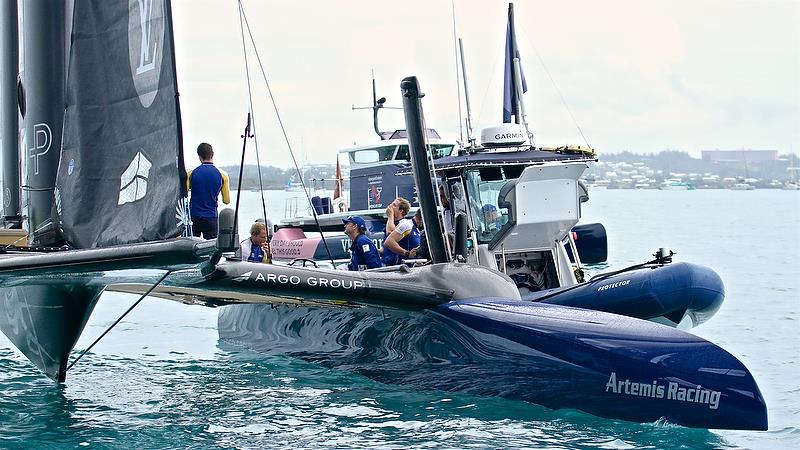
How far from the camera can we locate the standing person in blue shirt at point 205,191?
8.87 m

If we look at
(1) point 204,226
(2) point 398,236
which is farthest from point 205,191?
(2) point 398,236

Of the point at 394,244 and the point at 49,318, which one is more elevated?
the point at 394,244

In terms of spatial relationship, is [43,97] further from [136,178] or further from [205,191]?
[136,178]

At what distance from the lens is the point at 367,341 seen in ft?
28.9

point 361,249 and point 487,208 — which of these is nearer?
point 361,249

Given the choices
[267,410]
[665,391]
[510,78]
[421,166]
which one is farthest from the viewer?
[510,78]

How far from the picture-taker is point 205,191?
889cm

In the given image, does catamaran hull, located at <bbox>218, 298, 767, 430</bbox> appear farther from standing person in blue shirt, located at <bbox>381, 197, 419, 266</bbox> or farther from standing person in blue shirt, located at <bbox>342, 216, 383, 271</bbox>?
standing person in blue shirt, located at <bbox>381, 197, 419, 266</bbox>

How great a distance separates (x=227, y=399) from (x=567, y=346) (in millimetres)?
2855

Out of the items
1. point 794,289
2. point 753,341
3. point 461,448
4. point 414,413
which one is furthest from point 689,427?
point 794,289

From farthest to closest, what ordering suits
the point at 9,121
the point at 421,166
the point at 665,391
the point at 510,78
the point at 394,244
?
the point at 510,78 → the point at 9,121 → the point at 394,244 → the point at 421,166 → the point at 665,391

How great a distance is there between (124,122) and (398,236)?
4.15 m

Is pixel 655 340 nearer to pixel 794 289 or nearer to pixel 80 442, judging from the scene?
pixel 80 442

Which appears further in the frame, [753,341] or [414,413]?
[753,341]
